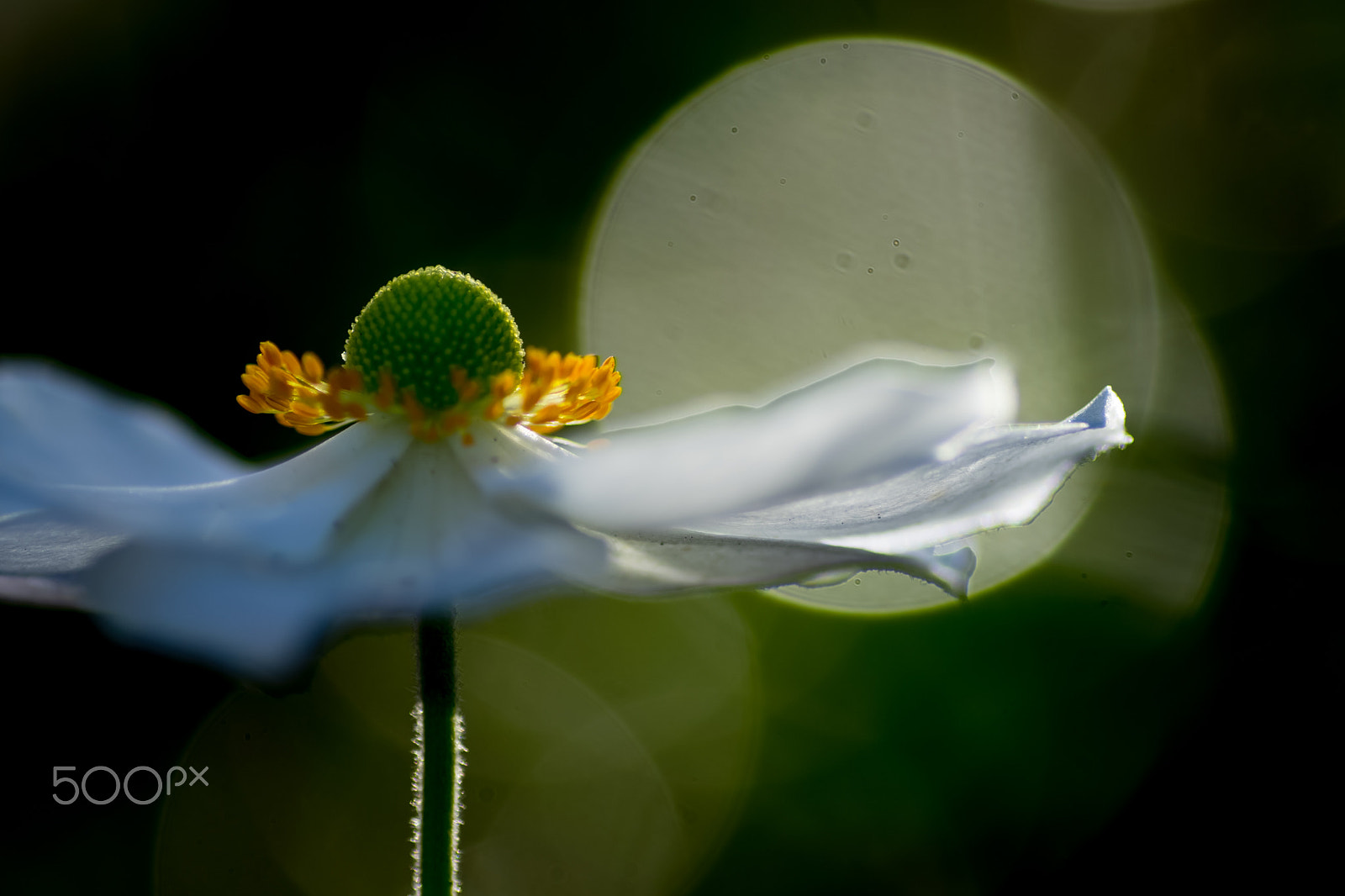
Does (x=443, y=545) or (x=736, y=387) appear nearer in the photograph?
(x=443, y=545)

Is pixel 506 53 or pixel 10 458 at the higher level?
pixel 506 53

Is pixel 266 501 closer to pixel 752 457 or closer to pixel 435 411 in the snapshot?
pixel 435 411

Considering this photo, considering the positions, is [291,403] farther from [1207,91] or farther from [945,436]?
[1207,91]

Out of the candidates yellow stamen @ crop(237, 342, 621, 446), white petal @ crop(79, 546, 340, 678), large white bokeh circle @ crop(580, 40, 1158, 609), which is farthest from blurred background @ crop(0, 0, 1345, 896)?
white petal @ crop(79, 546, 340, 678)

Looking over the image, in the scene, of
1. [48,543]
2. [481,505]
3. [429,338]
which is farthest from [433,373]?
[48,543]

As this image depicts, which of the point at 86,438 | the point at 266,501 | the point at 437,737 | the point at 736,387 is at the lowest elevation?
the point at 437,737

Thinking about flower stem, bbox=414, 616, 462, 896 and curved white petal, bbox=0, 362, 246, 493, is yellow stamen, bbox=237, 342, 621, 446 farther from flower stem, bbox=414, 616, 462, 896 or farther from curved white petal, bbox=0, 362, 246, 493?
flower stem, bbox=414, 616, 462, 896

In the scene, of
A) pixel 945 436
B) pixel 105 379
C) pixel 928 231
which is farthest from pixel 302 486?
pixel 105 379
